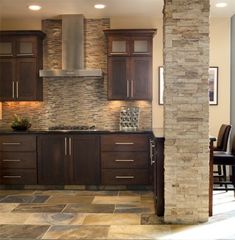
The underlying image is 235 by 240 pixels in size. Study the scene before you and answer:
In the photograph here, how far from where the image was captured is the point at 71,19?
21.8 feet

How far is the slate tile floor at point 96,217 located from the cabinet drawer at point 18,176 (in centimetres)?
21

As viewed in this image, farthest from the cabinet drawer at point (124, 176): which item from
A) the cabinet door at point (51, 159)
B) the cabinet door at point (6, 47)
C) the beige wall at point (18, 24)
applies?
the beige wall at point (18, 24)

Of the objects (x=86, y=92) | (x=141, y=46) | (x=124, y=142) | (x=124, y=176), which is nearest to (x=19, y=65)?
(x=86, y=92)

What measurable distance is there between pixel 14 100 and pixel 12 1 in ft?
5.39

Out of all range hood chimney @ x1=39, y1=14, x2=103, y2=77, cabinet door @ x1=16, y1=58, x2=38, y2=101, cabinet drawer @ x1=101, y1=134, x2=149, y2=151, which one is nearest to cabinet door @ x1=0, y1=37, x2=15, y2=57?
cabinet door @ x1=16, y1=58, x2=38, y2=101

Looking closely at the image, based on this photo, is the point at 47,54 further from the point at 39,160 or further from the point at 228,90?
the point at 228,90

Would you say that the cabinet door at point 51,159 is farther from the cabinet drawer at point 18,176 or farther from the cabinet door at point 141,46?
the cabinet door at point 141,46

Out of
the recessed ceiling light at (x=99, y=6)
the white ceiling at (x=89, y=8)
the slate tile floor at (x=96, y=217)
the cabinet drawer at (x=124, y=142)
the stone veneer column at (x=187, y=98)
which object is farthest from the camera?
the cabinet drawer at (x=124, y=142)

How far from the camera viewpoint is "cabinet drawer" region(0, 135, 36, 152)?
6.26 m

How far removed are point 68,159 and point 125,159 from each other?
0.88 meters

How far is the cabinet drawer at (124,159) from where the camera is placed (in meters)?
6.18

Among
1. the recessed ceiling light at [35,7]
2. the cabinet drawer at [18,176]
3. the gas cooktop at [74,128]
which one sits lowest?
the cabinet drawer at [18,176]

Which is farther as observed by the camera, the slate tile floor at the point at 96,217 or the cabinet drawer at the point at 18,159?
the cabinet drawer at the point at 18,159

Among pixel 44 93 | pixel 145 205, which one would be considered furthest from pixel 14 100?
pixel 145 205
